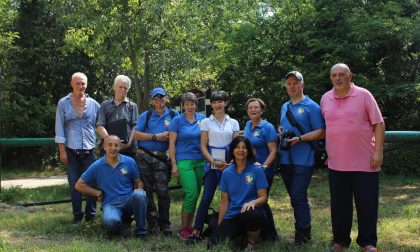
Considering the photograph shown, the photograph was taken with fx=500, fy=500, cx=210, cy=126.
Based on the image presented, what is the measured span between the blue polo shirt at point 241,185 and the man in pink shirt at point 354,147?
2.29 feet

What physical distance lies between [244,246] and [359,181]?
1287 millimetres

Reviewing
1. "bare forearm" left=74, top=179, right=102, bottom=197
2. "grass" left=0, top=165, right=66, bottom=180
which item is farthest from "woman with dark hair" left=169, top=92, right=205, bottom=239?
"grass" left=0, top=165, right=66, bottom=180

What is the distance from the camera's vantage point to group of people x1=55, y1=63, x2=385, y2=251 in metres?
4.60

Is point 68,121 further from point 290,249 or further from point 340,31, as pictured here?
point 340,31

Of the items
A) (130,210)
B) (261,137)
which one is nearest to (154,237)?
(130,210)

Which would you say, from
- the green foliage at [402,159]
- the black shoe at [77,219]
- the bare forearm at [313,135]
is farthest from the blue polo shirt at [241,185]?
the green foliage at [402,159]

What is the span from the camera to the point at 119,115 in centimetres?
588

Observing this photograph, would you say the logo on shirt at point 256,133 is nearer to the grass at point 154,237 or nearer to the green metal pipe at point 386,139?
the grass at point 154,237

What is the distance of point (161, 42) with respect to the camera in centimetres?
1108

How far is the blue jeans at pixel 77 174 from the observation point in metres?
6.16

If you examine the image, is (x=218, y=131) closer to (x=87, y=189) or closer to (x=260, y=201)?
(x=260, y=201)

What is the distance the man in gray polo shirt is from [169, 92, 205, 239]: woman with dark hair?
0.69 metres

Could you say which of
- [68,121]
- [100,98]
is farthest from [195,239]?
[100,98]

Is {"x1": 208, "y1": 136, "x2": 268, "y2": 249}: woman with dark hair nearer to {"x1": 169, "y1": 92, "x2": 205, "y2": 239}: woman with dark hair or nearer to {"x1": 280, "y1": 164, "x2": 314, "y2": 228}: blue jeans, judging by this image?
{"x1": 280, "y1": 164, "x2": 314, "y2": 228}: blue jeans
